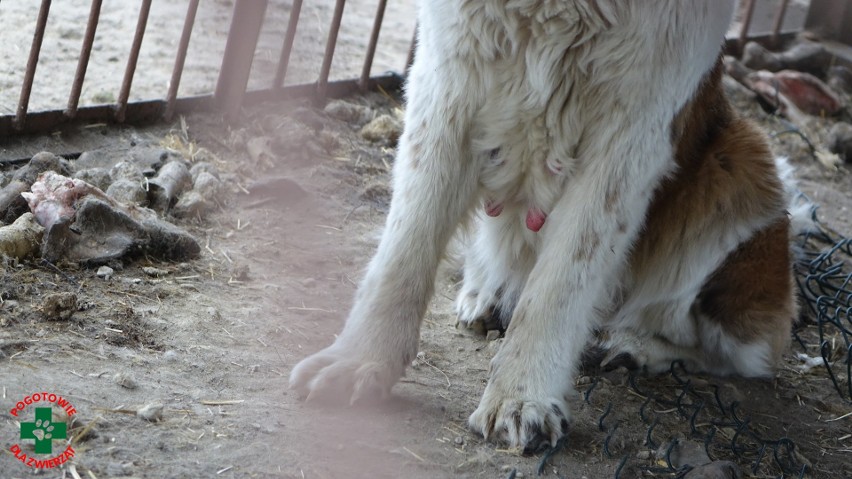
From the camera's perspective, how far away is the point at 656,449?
151 inches

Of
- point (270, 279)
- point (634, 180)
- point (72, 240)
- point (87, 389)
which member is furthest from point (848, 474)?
point (72, 240)

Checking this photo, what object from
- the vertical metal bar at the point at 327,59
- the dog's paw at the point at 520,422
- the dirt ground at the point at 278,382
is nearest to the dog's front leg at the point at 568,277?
the dog's paw at the point at 520,422

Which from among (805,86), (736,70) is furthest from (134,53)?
(805,86)

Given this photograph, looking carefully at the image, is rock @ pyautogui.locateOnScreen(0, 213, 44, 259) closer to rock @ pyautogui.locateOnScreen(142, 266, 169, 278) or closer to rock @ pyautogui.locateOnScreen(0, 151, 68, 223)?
rock @ pyautogui.locateOnScreen(0, 151, 68, 223)

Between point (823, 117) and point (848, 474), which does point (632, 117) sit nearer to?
point (848, 474)

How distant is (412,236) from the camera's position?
3.84 m

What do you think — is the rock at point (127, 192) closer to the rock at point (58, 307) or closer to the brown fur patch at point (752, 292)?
the rock at point (58, 307)

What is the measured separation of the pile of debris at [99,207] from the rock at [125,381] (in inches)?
42.9

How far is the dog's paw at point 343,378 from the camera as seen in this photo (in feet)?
11.8

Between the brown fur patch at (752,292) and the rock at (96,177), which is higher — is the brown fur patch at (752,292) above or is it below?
above

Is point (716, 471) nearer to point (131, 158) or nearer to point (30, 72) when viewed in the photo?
point (131, 158)

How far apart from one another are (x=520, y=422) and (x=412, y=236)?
2.80 ft

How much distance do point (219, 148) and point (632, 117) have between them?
123 inches

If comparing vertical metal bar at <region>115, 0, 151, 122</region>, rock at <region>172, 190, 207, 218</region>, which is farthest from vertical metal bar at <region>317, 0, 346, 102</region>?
rock at <region>172, 190, 207, 218</region>
